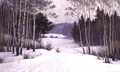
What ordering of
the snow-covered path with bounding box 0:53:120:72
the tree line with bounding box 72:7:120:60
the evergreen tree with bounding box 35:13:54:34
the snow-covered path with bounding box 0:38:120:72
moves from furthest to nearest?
the evergreen tree with bounding box 35:13:54:34, the tree line with bounding box 72:7:120:60, the snow-covered path with bounding box 0:38:120:72, the snow-covered path with bounding box 0:53:120:72

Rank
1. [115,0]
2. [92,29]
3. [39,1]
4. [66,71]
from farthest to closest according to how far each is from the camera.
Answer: [92,29] → [115,0] → [39,1] → [66,71]

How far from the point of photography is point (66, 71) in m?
8.89

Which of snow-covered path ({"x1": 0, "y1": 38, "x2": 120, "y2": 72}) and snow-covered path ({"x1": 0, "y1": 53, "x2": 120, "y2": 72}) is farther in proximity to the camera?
snow-covered path ({"x1": 0, "y1": 38, "x2": 120, "y2": 72})

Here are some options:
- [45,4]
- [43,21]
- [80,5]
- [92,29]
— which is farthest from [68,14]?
[92,29]

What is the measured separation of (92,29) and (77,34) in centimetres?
472

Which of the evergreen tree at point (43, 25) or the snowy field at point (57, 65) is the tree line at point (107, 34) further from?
the snowy field at point (57, 65)

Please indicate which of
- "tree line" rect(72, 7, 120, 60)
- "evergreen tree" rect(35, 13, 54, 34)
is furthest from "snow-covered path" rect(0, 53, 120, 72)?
"evergreen tree" rect(35, 13, 54, 34)

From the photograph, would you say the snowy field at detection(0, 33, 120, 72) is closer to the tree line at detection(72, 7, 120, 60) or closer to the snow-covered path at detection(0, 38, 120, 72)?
the snow-covered path at detection(0, 38, 120, 72)

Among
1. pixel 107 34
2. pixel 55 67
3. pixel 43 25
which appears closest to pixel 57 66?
pixel 55 67

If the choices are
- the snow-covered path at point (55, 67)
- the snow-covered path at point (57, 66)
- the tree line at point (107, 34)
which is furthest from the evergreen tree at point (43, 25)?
the snow-covered path at point (55, 67)

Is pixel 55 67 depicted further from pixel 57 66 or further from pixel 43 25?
pixel 43 25

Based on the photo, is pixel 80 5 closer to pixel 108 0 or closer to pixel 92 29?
pixel 108 0

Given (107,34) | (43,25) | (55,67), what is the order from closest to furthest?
(55,67)
(107,34)
(43,25)

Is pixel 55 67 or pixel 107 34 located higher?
pixel 107 34
